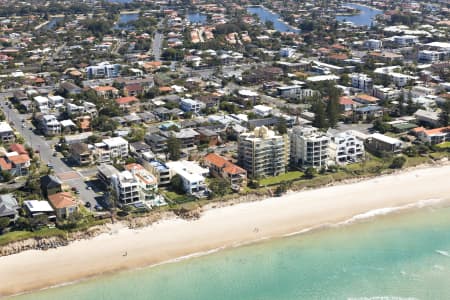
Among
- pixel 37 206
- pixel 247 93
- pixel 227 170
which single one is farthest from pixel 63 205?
pixel 247 93

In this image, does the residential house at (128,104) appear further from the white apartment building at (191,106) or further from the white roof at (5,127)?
the white roof at (5,127)

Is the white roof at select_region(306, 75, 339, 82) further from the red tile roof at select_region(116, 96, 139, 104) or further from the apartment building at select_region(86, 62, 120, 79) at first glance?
the apartment building at select_region(86, 62, 120, 79)

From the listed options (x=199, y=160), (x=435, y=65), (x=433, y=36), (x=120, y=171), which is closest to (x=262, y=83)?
(x=435, y=65)

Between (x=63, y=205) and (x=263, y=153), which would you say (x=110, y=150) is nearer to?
(x=63, y=205)

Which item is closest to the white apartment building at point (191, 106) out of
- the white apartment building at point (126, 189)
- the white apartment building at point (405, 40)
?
the white apartment building at point (126, 189)

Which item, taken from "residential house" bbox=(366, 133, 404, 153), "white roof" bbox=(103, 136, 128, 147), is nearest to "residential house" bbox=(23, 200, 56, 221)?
"white roof" bbox=(103, 136, 128, 147)

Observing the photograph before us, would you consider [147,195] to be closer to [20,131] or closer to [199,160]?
[199,160]
